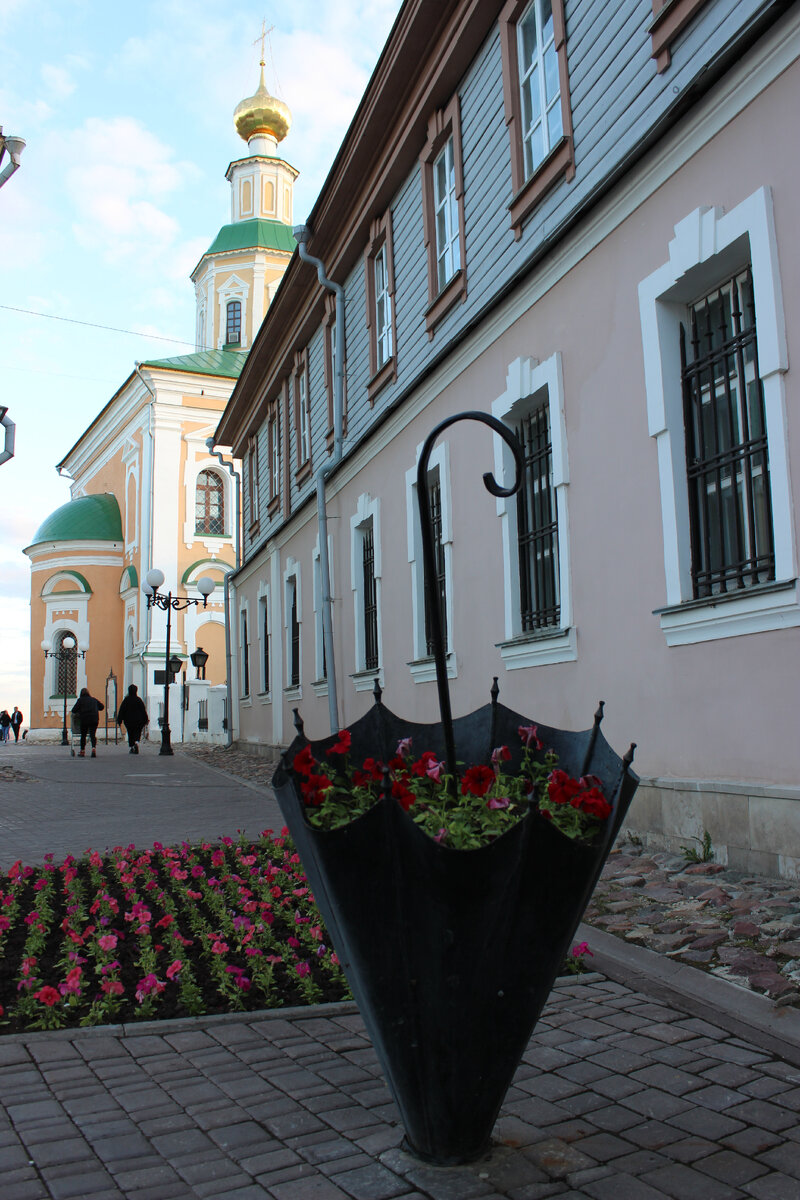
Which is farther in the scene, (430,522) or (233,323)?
(233,323)

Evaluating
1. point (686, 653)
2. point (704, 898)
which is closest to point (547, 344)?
point (686, 653)

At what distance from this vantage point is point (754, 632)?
19.8 feet

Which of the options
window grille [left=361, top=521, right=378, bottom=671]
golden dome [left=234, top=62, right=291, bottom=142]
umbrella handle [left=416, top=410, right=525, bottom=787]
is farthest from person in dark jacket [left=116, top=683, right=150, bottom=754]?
golden dome [left=234, top=62, right=291, bottom=142]

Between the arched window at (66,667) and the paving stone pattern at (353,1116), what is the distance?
45.2 meters

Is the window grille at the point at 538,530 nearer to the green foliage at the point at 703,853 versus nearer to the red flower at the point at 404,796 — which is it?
the green foliage at the point at 703,853

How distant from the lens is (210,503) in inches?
1820

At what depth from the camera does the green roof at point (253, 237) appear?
4944cm

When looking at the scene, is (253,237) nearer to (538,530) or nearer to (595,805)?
(538,530)

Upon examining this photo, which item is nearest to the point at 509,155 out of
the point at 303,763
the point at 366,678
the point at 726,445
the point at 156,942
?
the point at 726,445

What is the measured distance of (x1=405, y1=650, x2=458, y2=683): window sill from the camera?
10953 millimetres

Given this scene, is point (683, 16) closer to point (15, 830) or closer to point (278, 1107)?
point (278, 1107)

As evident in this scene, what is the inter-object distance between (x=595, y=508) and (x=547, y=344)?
1.77 metres

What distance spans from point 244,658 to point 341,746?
77.5 feet

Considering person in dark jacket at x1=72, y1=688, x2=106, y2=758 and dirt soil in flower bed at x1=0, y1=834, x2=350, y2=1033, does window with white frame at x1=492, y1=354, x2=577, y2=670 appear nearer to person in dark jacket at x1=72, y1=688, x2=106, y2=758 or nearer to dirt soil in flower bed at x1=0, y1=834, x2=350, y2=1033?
dirt soil in flower bed at x1=0, y1=834, x2=350, y2=1033
